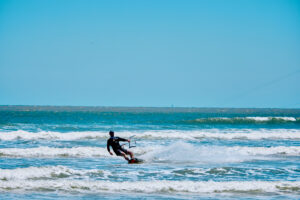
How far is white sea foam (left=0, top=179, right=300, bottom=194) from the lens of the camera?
12.6 meters

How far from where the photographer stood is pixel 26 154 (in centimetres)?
2109

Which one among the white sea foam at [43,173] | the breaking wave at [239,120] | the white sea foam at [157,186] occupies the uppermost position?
the breaking wave at [239,120]

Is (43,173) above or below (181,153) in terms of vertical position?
below

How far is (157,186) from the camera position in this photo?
12.9m

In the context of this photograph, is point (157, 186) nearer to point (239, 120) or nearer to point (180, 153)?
point (180, 153)

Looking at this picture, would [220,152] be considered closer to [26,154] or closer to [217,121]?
[26,154]

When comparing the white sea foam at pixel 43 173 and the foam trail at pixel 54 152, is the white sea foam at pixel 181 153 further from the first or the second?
the white sea foam at pixel 43 173

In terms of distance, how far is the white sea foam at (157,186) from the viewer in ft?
41.3

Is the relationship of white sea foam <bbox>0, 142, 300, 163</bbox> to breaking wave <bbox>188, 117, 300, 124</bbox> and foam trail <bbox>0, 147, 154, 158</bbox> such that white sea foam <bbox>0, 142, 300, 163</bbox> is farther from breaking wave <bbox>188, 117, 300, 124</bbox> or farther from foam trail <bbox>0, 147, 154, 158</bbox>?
breaking wave <bbox>188, 117, 300, 124</bbox>

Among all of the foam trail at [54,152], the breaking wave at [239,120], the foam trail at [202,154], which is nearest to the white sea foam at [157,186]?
the foam trail at [202,154]

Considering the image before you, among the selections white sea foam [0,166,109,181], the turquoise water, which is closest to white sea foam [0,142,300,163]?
the turquoise water

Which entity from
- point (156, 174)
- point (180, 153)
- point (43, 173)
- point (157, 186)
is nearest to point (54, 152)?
point (180, 153)

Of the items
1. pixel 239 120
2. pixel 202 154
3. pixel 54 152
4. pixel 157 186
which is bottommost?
pixel 157 186

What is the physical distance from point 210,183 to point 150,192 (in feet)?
6.96
